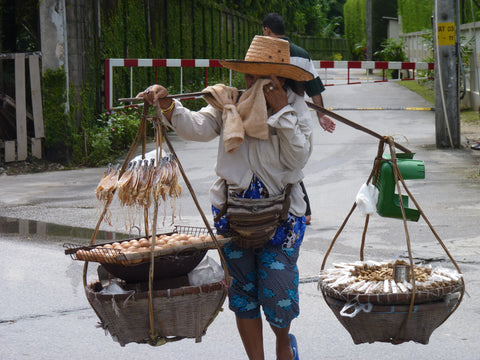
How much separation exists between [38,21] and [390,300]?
9.77 m

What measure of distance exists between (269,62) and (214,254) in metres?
3.40

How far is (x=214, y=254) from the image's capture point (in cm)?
688

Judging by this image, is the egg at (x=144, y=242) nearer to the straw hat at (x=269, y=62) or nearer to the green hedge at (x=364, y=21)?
the straw hat at (x=269, y=62)

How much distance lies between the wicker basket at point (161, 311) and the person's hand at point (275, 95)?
2.88 ft

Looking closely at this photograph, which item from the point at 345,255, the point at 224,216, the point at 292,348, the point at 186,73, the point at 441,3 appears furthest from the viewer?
the point at 186,73

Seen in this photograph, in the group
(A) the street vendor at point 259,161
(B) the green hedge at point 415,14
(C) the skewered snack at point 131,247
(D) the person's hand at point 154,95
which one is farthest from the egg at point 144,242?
(B) the green hedge at point 415,14

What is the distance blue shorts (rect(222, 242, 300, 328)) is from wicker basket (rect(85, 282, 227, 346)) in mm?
395

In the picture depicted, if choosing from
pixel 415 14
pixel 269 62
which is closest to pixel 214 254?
pixel 269 62

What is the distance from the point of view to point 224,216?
12.8 feet

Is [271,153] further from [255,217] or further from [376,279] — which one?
[376,279]

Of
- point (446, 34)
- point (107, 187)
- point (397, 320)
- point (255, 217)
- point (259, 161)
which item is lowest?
point (397, 320)

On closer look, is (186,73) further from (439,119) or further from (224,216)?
(224,216)

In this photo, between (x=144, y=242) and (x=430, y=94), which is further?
(x=430, y=94)

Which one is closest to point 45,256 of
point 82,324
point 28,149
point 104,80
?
point 82,324
